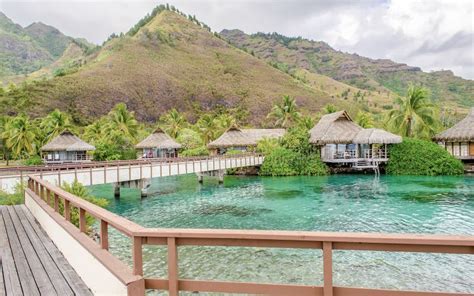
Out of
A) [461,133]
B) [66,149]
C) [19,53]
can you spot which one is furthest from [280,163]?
[19,53]

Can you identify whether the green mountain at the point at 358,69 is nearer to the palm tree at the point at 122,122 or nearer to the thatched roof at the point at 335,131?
the thatched roof at the point at 335,131

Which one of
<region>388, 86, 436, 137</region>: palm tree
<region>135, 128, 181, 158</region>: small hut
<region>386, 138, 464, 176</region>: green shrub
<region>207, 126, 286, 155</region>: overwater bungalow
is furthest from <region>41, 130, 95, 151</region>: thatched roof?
<region>388, 86, 436, 137</region>: palm tree

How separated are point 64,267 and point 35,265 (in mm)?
511

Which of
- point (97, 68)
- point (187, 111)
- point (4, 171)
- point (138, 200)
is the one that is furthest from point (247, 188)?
point (97, 68)

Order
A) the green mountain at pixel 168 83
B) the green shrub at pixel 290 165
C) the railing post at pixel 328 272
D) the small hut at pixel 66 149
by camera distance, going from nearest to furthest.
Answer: the railing post at pixel 328 272, the green shrub at pixel 290 165, the small hut at pixel 66 149, the green mountain at pixel 168 83

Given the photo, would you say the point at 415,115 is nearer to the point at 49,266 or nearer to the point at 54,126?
the point at 49,266

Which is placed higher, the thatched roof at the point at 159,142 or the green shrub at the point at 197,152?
the thatched roof at the point at 159,142

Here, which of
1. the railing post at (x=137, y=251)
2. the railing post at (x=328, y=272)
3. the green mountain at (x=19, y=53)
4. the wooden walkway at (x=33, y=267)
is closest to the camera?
the railing post at (x=328, y=272)

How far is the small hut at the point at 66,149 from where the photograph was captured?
4147 centimetres

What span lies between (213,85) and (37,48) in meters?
88.5

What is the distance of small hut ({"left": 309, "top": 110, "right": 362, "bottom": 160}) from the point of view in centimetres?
3716

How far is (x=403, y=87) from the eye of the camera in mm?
145875

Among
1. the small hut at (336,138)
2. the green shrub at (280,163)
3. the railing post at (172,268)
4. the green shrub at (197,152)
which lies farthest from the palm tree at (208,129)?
the railing post at (172,268)

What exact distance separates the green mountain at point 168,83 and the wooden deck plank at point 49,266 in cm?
7155
